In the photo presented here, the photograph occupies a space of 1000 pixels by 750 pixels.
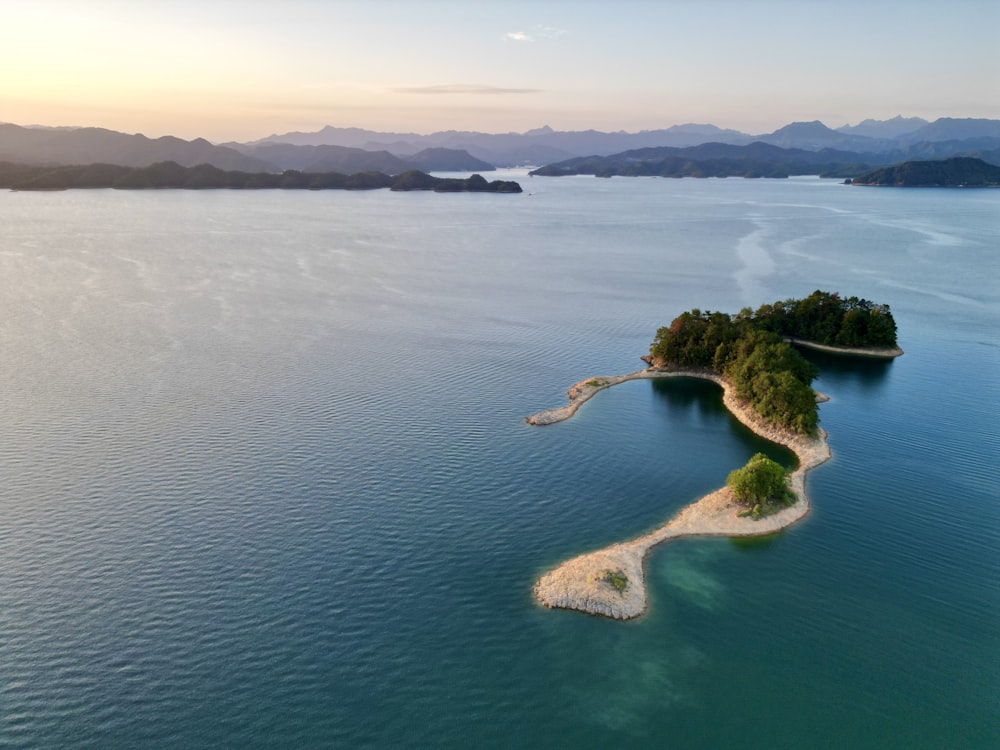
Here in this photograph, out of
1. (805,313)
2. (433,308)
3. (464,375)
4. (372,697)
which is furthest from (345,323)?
(372,697)

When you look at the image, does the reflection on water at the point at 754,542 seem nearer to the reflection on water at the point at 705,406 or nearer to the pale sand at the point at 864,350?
the reflection on water at the point at 705,406

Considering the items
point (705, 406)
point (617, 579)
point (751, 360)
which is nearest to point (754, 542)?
point (617, 579)

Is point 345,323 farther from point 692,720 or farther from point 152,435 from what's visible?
point 692,720

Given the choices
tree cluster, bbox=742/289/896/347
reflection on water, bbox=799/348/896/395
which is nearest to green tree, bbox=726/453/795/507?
reflection on water, bbox=799/348/896/395

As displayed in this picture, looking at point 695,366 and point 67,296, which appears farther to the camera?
point 67,296

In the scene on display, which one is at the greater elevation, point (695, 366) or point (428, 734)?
point (695, 366)

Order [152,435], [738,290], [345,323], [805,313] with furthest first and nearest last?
[738,290] → [345,323] → [805,313] → [152,435]

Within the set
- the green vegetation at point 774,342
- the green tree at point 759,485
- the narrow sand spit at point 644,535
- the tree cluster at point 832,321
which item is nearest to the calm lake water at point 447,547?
the narrow sand spit at point 644,535

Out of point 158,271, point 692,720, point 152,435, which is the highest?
point 158,271

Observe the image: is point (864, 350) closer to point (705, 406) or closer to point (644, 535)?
point (705, 406)
